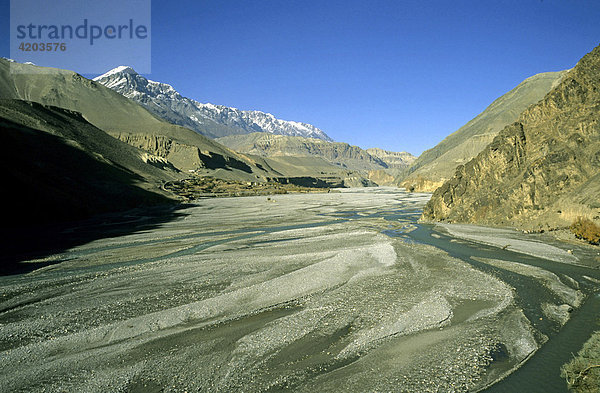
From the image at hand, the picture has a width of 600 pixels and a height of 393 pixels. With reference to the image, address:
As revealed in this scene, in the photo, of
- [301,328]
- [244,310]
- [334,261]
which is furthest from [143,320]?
[334,261]

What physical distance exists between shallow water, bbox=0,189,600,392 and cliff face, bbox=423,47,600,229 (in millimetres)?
8351

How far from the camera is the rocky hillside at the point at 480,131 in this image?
130 meters

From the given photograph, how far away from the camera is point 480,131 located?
15750 centimetres

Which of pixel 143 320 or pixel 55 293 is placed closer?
pixel 143 320

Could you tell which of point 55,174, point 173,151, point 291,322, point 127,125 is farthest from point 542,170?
point 127,125

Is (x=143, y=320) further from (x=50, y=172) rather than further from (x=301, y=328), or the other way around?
(x=50, y=172)

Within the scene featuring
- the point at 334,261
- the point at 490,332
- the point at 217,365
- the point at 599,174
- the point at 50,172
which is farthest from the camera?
the point at 50,172

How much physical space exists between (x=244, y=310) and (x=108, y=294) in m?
6.50

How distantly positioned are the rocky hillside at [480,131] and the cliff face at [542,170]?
91.5 metres

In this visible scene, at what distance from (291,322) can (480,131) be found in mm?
180071

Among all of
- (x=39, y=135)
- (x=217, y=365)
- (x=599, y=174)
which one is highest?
(x=39, y=135)

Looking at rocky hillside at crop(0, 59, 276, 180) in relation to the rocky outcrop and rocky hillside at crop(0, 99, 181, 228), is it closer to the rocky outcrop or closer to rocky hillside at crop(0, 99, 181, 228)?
the rocky outcrop

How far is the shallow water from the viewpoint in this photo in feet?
25.1

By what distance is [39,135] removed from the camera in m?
56.6
